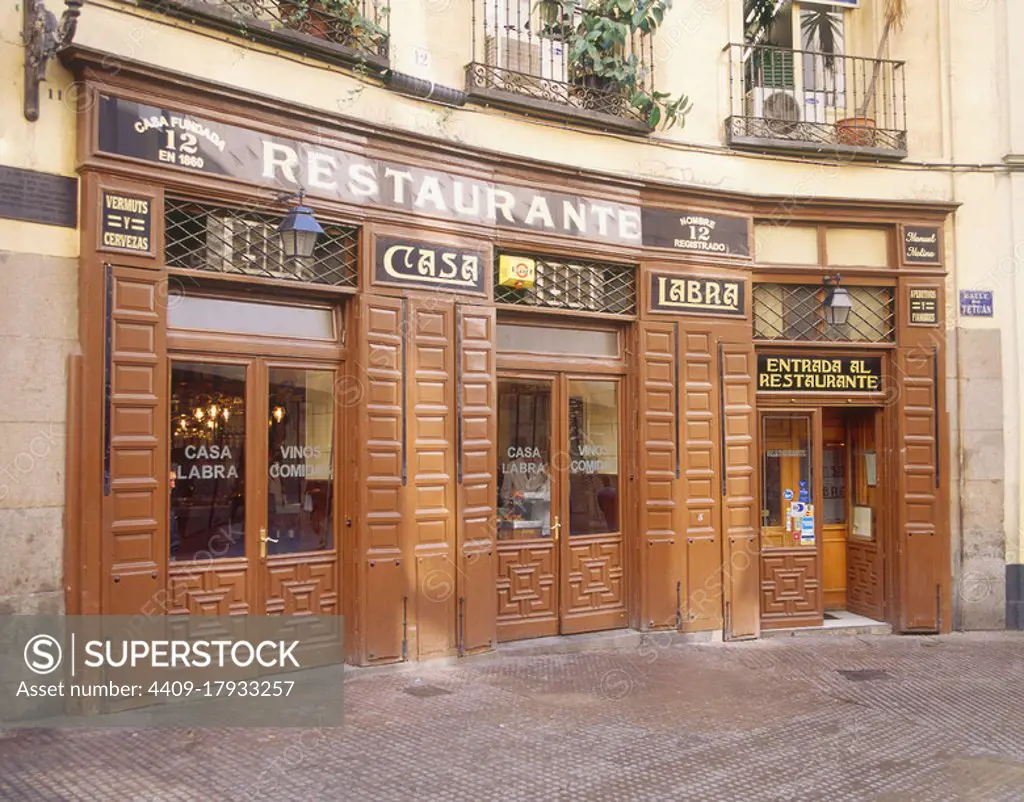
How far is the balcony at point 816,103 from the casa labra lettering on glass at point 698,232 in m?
0.87

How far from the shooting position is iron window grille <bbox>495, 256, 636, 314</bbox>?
958 cm

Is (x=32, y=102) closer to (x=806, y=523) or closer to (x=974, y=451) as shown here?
(x=806, y=523)

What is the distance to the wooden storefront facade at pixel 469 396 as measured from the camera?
7191 millimetres

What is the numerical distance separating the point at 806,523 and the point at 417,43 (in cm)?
635

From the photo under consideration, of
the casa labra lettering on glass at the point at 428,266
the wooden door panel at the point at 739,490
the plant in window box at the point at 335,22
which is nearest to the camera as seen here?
the plant in window box at the point at 335,22

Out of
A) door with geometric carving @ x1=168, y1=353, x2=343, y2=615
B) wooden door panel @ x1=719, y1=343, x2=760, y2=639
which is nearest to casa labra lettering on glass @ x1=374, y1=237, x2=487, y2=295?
door with geometric carving @ x1=168, y1=353, x2=343, y2=615

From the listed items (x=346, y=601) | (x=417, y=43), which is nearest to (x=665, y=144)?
(x=417, y=43)

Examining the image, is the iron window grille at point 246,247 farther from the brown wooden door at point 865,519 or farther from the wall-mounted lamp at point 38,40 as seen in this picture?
the brown wooden door at point 865,519

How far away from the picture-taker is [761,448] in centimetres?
1080

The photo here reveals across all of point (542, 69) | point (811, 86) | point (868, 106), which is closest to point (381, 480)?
point (542, 69)

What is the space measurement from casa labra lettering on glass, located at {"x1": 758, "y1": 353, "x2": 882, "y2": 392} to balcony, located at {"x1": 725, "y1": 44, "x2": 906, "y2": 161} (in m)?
2.23

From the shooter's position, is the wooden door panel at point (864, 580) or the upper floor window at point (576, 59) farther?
the wooden door panel at point (864, 580)

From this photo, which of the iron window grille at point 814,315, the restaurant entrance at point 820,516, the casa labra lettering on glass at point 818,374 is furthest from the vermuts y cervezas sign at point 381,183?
the restaurant entrance at point 820,516

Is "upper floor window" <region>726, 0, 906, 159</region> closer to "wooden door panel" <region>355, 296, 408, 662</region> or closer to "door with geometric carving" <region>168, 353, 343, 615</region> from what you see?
"wooden door panel" <region>355, 296, 408, 662</region>
